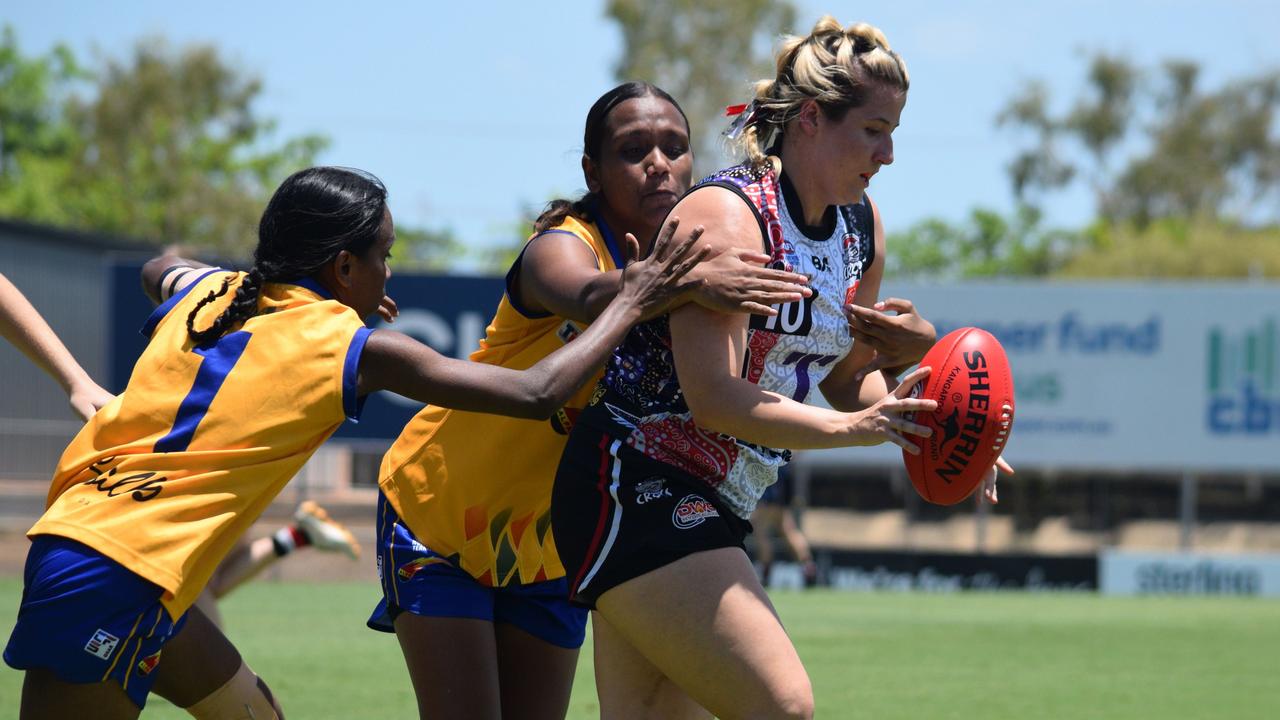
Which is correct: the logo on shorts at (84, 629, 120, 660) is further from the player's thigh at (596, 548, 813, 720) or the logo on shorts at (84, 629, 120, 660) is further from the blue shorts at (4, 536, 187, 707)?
the player's thigh at (596, 548, 813, 720)

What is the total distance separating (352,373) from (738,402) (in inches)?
34.5

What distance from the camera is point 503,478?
14.4 ft

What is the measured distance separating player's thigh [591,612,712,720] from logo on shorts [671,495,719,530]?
0.43m

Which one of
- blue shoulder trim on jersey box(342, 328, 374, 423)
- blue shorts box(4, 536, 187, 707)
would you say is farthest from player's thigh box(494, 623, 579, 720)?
blue shorts box(4, 536, 187, 707)

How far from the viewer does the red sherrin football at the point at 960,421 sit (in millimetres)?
3912

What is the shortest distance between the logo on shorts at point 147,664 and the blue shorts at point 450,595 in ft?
2.88

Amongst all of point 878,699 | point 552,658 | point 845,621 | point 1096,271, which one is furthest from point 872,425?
point 1096,271

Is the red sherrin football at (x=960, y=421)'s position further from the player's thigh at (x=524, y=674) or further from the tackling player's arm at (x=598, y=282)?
the player's thigh at (x=524, y=674)

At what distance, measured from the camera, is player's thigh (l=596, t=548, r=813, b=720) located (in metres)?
3.59

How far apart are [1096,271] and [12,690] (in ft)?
145

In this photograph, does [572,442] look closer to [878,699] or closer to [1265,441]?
[878,699]

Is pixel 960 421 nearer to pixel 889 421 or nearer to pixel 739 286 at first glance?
pixel 889 421

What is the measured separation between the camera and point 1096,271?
48.7 metres

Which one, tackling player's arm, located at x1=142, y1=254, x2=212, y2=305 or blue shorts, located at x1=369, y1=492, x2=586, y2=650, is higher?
tackling player's arm, located at x1=142, y1=254, x2=212, y2=305
